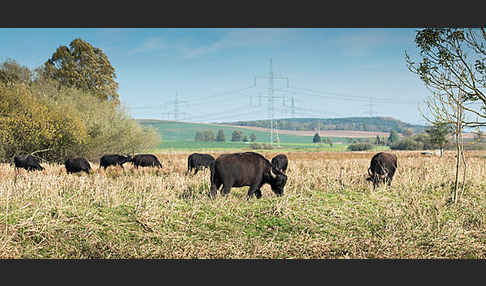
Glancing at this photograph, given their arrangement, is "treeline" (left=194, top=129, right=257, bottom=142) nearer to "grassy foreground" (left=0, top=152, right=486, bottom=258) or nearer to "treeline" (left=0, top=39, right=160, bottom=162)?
"treeline" (left=0, top=39, right=160, bottom=162)

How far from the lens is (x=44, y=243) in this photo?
685cm

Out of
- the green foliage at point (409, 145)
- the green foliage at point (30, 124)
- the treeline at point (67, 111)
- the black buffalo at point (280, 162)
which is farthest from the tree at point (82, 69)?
the green foliage at point (409, 145)

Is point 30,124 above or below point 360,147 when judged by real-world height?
above

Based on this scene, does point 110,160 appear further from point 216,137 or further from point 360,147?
point 216,137

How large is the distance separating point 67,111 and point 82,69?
10.1 metres

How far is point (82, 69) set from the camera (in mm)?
30562

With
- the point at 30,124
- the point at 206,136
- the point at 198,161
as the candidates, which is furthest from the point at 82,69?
the point at 206,136

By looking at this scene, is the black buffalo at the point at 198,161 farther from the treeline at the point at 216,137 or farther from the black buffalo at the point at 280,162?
the treeline at the point at 216,137

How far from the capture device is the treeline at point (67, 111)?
18469 millimetres

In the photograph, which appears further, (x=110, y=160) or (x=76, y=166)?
(x=110, y=160)

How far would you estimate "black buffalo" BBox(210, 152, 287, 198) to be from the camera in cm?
983

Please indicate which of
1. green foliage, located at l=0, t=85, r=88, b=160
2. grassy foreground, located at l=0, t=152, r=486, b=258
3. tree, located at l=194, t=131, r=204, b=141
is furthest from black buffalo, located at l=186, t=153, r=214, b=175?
tree, located at l=194, t=131, r=204, b=141

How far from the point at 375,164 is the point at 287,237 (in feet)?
26.7

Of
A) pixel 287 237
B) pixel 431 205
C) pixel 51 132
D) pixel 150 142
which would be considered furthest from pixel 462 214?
pixel 150 142
